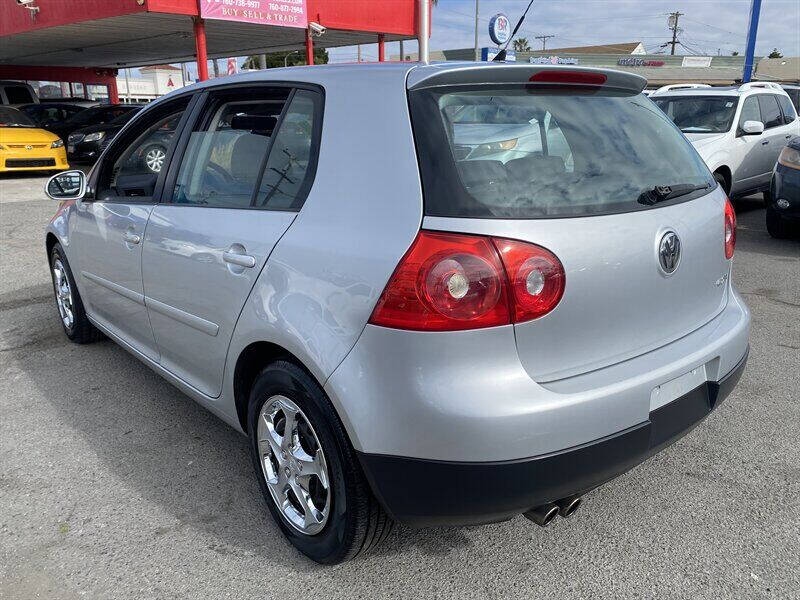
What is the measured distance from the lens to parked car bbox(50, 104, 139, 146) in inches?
676

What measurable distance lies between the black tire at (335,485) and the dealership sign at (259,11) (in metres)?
14.1

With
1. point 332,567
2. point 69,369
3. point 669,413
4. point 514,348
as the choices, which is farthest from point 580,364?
point 69,369

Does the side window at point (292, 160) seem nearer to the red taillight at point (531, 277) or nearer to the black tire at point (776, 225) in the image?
the red taillight at point (531, 277)

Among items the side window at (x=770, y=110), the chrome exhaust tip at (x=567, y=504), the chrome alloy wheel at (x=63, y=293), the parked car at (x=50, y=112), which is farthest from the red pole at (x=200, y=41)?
the chrome exhaust tip at (x=567, y=504)

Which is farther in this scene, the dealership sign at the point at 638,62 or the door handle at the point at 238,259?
the dealership sign at the point at 638,62

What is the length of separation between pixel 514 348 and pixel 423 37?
467 inches

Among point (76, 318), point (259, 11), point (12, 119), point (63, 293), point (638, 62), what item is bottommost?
point (76, 318)

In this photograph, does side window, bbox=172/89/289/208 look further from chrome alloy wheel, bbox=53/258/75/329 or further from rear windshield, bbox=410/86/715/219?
Result: chrome alloy wheel, bbox=53/258/75/329

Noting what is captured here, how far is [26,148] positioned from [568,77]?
14350 mm

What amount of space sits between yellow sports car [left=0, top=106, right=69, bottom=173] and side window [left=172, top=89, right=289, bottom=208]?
12.9m

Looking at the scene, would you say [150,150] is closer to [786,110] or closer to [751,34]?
[786,110]

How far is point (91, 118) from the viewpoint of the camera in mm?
17234

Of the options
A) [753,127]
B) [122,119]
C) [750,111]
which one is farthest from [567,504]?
[122,119]

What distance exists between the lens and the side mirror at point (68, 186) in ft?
12.8
